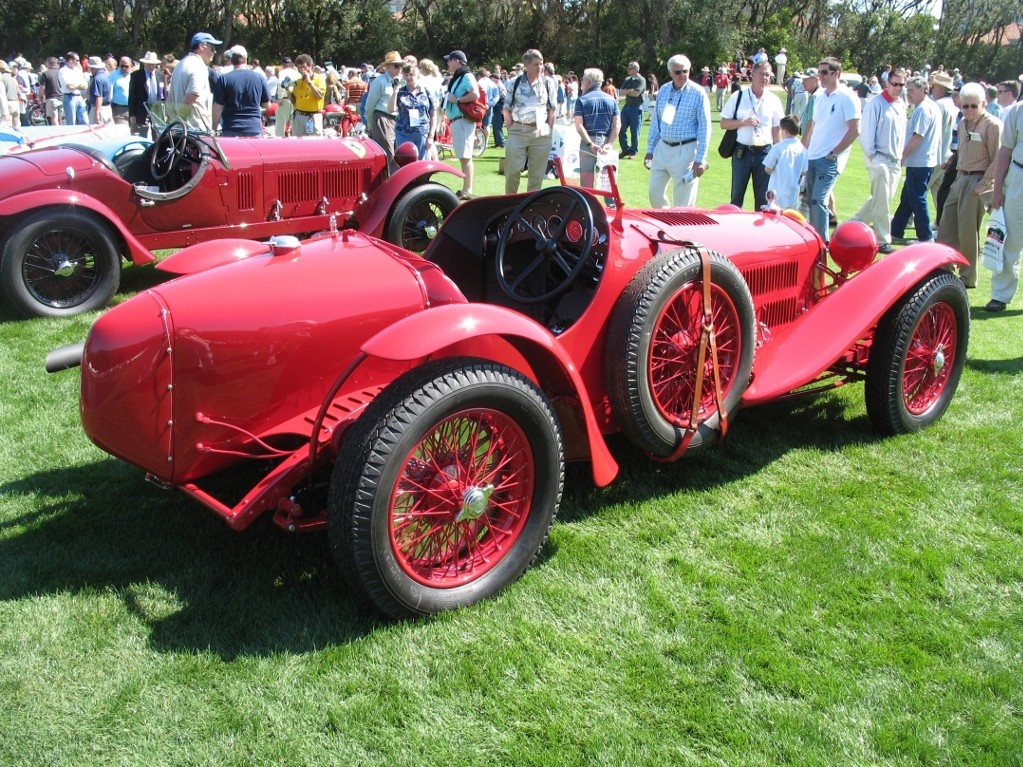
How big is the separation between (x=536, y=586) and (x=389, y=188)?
556cm

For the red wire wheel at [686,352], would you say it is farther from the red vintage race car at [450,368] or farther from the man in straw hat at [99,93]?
the man in straw hat at [99,93]

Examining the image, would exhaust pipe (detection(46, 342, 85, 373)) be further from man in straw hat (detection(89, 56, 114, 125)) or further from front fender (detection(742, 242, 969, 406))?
man in straw hat (detection(89, 56, 114, 125))

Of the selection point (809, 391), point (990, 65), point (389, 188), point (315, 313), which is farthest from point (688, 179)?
point (990, 65)

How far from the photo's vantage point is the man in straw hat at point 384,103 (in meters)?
11.0

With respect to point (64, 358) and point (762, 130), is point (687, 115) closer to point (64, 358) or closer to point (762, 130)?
point (762, 130)

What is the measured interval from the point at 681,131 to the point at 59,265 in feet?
18.6

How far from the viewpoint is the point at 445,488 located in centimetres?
300

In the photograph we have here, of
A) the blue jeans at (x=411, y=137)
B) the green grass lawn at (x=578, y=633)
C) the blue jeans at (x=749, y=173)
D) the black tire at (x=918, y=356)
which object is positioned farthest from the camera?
the blue jeans at (x=411, y=137)

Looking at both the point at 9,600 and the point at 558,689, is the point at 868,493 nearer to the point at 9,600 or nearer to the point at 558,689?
the point at 558,689

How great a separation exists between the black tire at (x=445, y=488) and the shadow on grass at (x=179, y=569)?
Result: 0.97 feet

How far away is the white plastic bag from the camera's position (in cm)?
691

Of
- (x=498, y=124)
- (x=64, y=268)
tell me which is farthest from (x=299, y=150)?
(x=498, y=124)

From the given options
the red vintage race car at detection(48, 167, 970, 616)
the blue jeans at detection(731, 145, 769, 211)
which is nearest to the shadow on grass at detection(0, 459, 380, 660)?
the red vintage race car at detection(48, 167, 970, 616)

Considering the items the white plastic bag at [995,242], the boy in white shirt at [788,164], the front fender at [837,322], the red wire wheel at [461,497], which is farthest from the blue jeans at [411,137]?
the red wire wheel at [461,497]
